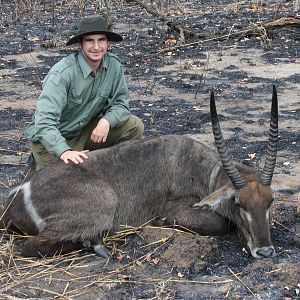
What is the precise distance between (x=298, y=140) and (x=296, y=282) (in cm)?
366

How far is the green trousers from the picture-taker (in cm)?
685

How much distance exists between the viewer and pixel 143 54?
520 inches

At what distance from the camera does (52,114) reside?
629 centimetres

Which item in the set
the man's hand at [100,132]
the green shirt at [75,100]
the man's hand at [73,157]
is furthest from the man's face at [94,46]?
the man's hand at [73,157]

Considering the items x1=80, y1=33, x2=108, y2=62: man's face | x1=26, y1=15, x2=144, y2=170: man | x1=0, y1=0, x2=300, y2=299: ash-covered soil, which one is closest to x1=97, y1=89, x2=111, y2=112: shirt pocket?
x1=26, y1=15, x2=144, y2=170: man

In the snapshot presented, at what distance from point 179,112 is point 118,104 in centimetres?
300

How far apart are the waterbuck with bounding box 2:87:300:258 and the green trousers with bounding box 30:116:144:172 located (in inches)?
28.6

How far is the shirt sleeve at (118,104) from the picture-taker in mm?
6809

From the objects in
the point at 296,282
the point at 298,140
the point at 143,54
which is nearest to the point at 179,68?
the point at 143,54

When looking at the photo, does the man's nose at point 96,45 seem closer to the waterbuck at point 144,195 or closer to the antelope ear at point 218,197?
the waterbuck at point 144,195

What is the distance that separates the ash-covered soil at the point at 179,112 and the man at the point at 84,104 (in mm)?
825

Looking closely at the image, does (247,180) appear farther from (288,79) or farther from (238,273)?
(288,79)

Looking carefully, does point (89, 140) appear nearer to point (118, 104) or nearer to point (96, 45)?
point (118, 104)

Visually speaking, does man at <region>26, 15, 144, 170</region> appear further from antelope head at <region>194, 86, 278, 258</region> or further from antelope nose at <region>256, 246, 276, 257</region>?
antelope nose at <region>256, 246, 276, 257</region>
